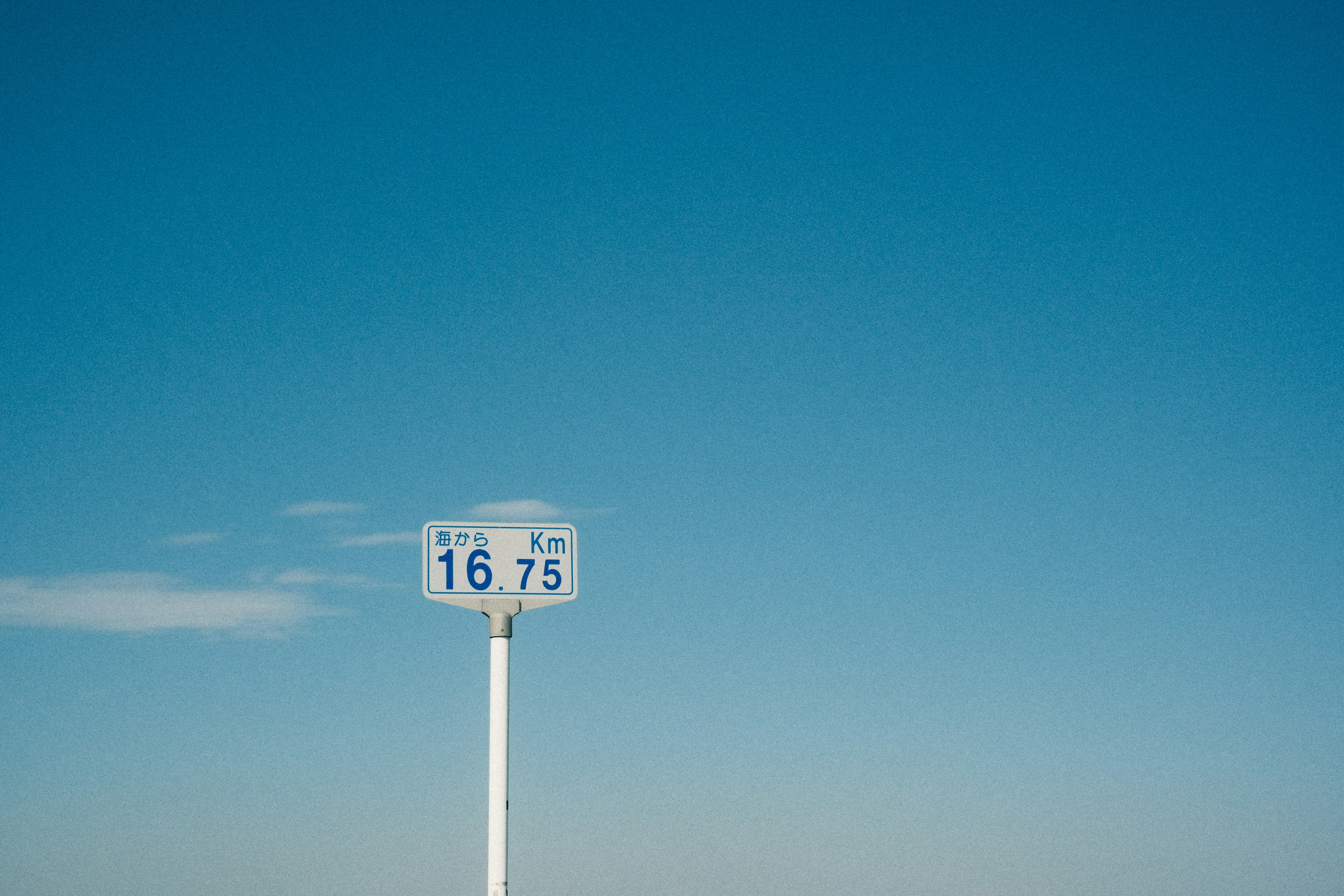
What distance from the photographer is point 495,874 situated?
25.0 ft

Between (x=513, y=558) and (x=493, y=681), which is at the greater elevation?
(x=513, y=558)

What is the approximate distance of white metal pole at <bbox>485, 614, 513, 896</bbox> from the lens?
25.0 ft

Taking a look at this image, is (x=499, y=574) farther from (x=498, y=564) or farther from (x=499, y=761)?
(x=499, y=761)

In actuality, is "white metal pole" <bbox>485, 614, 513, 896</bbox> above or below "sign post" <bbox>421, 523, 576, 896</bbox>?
below

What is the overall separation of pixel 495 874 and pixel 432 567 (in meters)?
1.89

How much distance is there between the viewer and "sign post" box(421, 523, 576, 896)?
792cm

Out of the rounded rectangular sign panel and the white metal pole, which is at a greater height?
the rounded rectangular sign panel

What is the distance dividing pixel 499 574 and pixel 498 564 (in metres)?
0.07

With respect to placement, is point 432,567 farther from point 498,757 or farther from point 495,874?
point 495,874

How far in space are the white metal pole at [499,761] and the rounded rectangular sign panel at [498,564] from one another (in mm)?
210

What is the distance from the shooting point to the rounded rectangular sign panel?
26.0ft

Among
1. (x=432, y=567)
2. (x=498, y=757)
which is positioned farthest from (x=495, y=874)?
(x=432, y=567)

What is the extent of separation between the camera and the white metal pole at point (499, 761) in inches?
301

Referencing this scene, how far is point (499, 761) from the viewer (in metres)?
7.79
